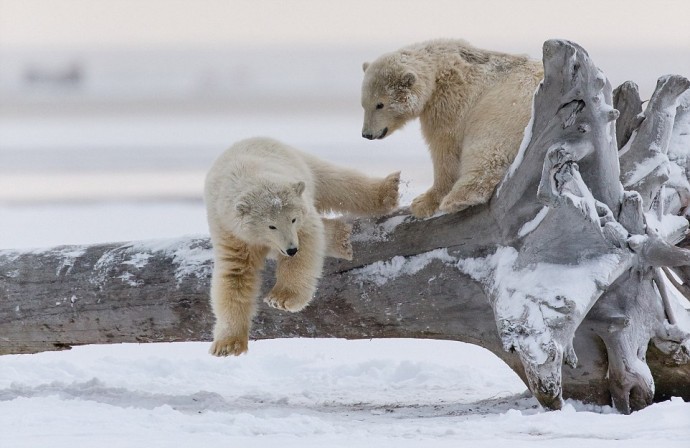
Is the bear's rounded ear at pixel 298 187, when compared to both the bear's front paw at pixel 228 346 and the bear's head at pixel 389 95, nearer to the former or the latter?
the bear's head at pixel 389 95

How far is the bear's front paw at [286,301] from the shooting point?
470cm

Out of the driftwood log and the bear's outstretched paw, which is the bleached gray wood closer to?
the driftwood log

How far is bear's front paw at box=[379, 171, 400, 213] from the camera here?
533 cm

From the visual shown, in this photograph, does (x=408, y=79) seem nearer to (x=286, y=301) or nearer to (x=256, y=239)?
(x=256, y=239)

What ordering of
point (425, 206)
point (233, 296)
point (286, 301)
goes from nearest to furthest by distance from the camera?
point (286, 301) < point (233, 296) < point (425, 206)

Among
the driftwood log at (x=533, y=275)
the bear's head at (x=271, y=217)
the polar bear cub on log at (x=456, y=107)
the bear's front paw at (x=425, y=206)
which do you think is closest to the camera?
the driftwood log at (x=533, y=275)

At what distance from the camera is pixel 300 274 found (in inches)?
188

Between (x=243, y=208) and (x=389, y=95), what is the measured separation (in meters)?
1.25

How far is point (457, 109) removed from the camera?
17.1 ft

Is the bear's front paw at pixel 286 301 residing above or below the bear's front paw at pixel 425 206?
below

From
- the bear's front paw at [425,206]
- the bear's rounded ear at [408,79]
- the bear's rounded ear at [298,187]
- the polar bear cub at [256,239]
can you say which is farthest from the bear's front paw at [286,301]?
the bear's rounded ear at [408,79]

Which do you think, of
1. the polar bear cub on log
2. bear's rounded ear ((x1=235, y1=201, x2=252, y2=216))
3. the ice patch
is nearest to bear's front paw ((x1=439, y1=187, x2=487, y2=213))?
the polar bear cub on log

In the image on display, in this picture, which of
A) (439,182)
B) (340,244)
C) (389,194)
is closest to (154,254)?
(340,244)

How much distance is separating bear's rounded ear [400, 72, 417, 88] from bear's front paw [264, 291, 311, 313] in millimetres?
1472
